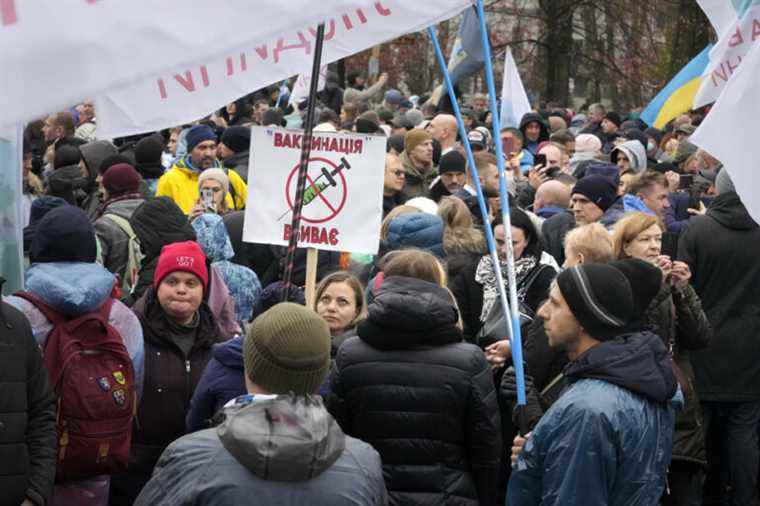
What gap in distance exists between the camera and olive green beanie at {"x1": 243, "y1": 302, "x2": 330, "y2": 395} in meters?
3.46

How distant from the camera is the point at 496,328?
6.87m

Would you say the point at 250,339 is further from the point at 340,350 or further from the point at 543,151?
the point at 543,151

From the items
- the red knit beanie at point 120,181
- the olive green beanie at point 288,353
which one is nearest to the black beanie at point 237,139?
the red knit beanie at point 120,181

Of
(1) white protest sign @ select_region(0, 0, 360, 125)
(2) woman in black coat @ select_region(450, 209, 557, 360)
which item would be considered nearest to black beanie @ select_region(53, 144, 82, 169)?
(2) woman in black coat @ select_region(450, 209, 557, 360)

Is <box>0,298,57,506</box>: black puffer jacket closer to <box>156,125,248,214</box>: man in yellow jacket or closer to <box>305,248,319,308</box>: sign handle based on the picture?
<box>305,248,319,308</box>: sign handle

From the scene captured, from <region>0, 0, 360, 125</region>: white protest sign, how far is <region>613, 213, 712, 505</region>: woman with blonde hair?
378 cm

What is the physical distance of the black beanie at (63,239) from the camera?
5336 millimetres

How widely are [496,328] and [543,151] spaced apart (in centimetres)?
546

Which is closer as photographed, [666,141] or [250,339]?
[250,339]

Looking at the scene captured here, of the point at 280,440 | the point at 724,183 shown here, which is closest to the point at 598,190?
the point at 724,183

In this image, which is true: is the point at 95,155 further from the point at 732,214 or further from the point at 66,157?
the point at 732,214

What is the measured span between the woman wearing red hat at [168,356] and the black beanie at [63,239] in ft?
1.86

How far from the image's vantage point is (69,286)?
204 inches

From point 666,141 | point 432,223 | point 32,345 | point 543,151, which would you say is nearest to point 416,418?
point 32,345
